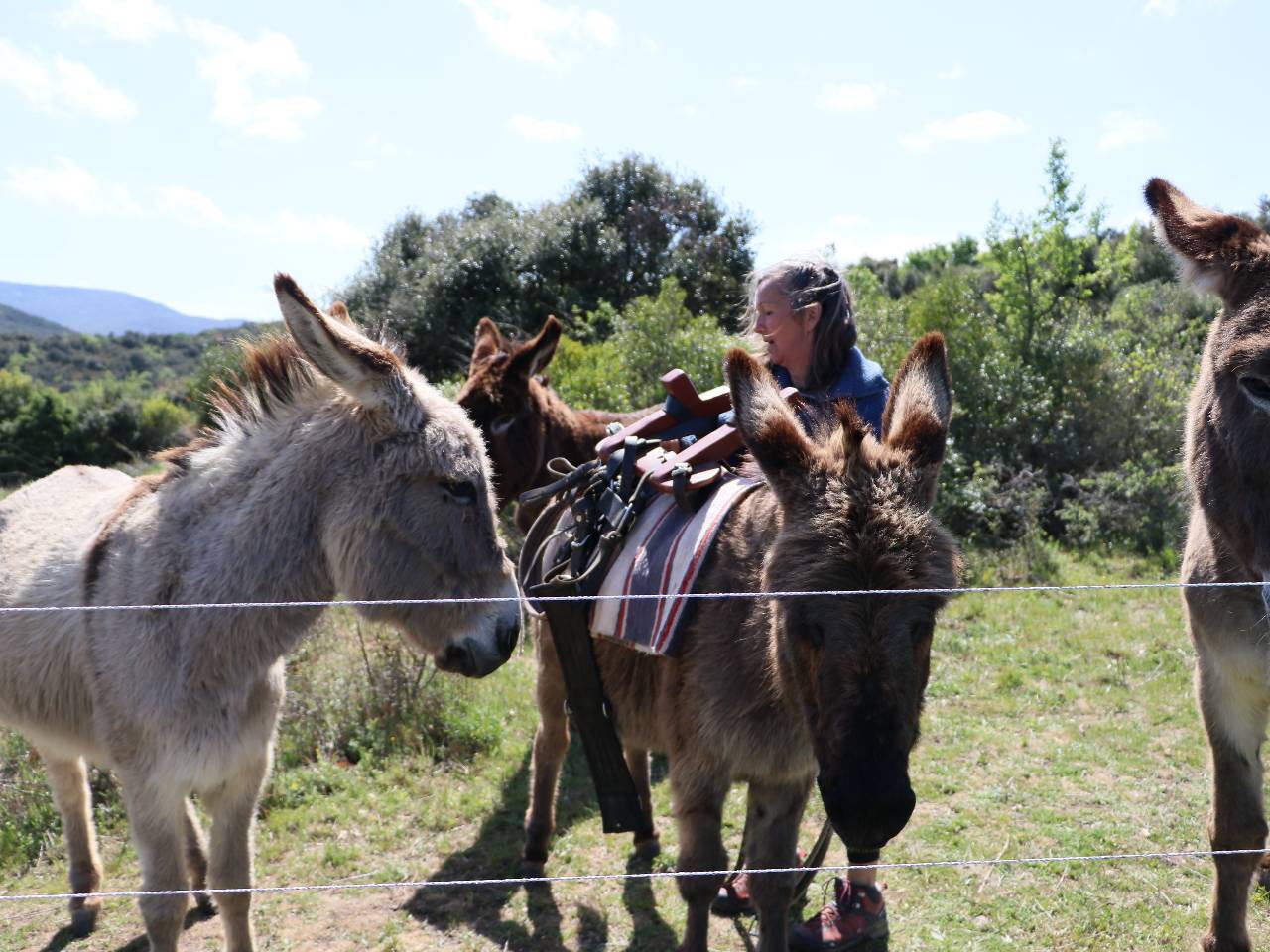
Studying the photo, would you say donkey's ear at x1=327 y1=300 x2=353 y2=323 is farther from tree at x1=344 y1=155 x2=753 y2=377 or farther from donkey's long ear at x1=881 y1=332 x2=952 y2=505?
tree at x1=344 y1=155 x2=753 y2=377

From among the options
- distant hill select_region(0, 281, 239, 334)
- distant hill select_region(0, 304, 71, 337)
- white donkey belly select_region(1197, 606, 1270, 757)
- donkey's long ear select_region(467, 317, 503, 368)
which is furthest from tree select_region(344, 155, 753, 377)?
distant hill select_region(0, 281, 239, 334)

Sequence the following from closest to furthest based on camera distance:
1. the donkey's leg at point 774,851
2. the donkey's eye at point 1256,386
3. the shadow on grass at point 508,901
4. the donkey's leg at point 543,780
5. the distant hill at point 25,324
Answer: the donkey's eye at point 1256,386
the donkey's leg at point 774,851
the shadow on grass at point 508,901
the donkey's leg at point 543,780
the distant hill at point 25,324

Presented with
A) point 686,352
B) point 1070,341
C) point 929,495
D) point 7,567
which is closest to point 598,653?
point 929,495

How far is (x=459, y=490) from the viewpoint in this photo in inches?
112

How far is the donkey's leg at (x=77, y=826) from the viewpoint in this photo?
13.3 feet

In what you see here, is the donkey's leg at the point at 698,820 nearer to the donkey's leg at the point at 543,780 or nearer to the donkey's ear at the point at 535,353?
the donkey's leg at the point at 543,780

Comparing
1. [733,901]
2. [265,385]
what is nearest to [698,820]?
[733,901]

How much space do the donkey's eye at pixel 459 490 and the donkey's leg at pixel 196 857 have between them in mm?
2327

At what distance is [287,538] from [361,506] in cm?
27

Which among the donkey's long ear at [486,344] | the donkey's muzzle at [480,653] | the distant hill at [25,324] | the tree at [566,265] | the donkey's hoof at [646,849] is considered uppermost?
Answer: the distant hill at [25,324]

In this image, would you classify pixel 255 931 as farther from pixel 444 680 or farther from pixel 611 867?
pixel 444 680

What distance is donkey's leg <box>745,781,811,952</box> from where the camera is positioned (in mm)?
2932

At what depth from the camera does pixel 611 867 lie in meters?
4.40

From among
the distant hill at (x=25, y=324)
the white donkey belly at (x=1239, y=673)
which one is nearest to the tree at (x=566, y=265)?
the white donkey belly at (x=1239, y=673)
